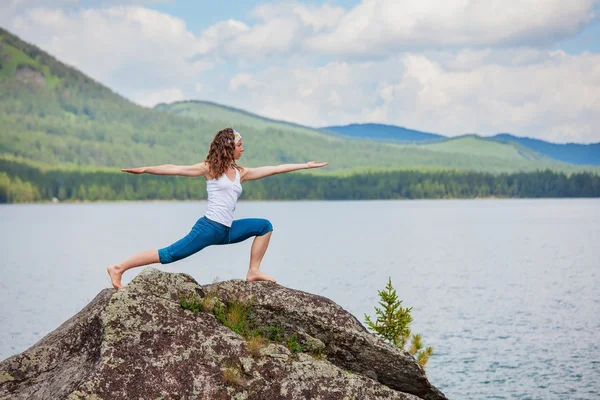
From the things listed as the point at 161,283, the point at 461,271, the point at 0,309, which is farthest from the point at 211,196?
the point at 461,271

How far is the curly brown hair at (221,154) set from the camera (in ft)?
35.0

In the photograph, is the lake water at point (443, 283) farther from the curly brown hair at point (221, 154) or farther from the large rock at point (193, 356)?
the curly brown hair at point (221, 154)

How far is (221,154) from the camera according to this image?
10.7 meters

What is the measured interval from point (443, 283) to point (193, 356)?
144 ft

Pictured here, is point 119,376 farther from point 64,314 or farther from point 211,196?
point 64,314

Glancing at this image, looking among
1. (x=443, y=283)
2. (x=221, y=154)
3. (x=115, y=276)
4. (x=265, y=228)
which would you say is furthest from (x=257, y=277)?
(x=443, y=283)

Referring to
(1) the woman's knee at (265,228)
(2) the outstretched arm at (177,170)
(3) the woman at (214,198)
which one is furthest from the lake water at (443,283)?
(2) the outstretched arm at (177,170)

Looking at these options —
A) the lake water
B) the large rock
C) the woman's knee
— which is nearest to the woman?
the large rock

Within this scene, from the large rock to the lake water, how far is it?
43.8 feet

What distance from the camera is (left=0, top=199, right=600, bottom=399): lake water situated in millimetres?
26188

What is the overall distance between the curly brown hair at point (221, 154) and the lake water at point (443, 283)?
573 inches

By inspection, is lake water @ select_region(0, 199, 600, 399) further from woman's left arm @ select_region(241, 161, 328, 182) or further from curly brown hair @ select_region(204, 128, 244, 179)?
curly brown hair @ select_region(204, 128, 244, 179)

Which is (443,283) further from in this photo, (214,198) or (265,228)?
(214,198)

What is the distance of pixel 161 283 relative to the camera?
33.3ft
